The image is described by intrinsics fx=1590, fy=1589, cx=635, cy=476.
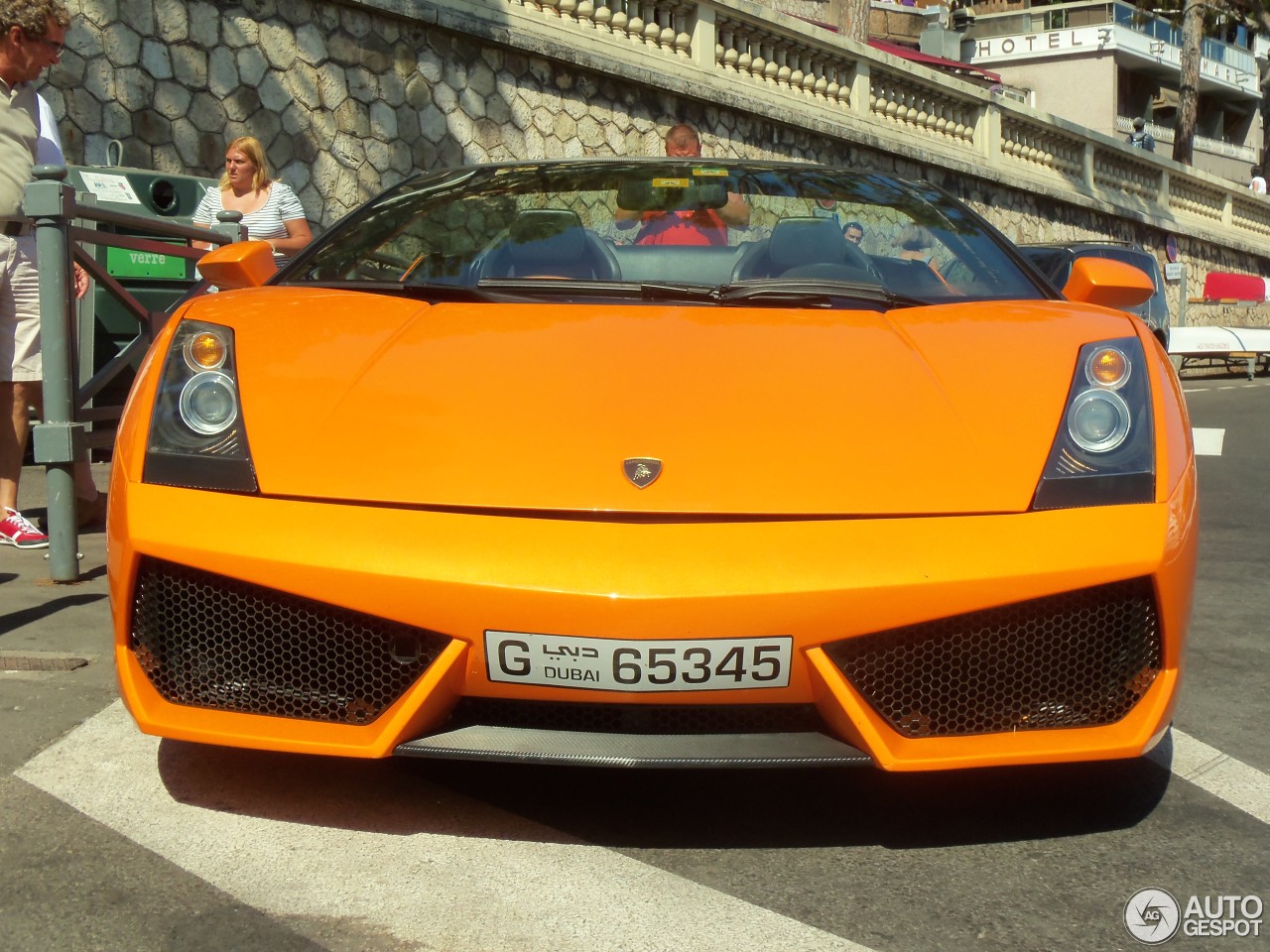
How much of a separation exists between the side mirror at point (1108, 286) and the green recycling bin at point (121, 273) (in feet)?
16.1

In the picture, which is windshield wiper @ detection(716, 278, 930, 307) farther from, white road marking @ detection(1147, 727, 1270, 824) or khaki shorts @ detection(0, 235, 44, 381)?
khaki shorts @ detection(0, 235, 44, 381)

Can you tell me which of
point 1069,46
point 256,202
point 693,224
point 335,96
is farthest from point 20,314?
point 1069,46

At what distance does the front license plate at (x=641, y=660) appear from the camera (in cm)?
231

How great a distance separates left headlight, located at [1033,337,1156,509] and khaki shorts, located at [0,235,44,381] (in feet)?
12.3

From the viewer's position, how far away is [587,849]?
99.2 inches

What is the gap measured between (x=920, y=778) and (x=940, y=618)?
1.96ft

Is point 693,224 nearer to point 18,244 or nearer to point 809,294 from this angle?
point 809,294

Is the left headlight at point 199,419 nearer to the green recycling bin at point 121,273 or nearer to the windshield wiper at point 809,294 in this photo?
the windshield wiper at point 809,294

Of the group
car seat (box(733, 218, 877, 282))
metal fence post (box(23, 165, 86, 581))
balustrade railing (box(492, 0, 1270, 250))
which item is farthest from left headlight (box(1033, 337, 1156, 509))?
balustrade railing (box(492, 0, 1270, 250))

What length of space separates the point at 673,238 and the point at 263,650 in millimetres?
1757

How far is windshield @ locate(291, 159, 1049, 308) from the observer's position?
10.9ft

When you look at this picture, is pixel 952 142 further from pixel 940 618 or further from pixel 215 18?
pixel 940 618

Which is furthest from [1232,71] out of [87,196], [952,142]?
[87,196]

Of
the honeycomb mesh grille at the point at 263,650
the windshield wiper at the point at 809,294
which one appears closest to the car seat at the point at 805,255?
the windshield wiper at the point at 809,294
